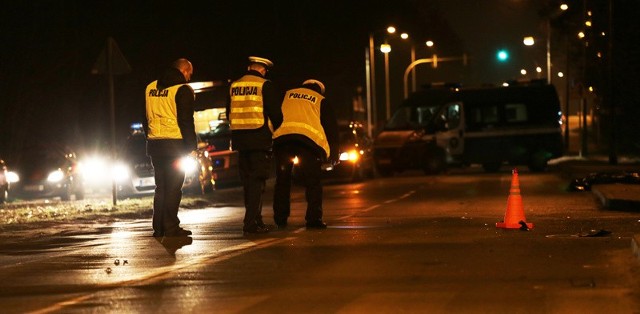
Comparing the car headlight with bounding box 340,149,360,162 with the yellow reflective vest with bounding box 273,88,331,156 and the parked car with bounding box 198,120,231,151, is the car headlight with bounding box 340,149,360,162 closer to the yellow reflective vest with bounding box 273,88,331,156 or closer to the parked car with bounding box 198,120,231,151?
the parked car with bounding box 198,120,231,151

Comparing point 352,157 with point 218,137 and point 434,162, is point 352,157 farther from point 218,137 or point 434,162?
point 434,162

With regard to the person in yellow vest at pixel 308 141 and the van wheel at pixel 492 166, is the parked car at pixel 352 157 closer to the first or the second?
the van wheel at pixel 492 166

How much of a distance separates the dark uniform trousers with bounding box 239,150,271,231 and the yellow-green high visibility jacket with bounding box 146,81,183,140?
87 centimetres

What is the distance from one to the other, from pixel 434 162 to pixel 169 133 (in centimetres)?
2382

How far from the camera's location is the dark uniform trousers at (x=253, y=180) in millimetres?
14102

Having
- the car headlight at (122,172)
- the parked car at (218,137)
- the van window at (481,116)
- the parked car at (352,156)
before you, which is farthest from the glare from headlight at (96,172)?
the van window at (481,116)

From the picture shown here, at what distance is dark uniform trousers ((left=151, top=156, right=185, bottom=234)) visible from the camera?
13953mm

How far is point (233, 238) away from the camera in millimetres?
13734

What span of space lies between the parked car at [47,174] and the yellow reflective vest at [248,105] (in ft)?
48.7

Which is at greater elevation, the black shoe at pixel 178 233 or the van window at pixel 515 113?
the van window at pixel 515 113

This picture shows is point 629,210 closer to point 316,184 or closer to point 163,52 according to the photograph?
point 316,184

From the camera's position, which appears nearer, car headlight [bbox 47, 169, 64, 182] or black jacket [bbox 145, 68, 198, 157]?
black jacket [bbox 145, 68, 198, 157]

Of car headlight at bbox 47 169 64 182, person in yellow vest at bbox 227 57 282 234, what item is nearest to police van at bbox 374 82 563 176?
car headlight at bbox 47 169 64 182

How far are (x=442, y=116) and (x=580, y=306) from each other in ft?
97.6
